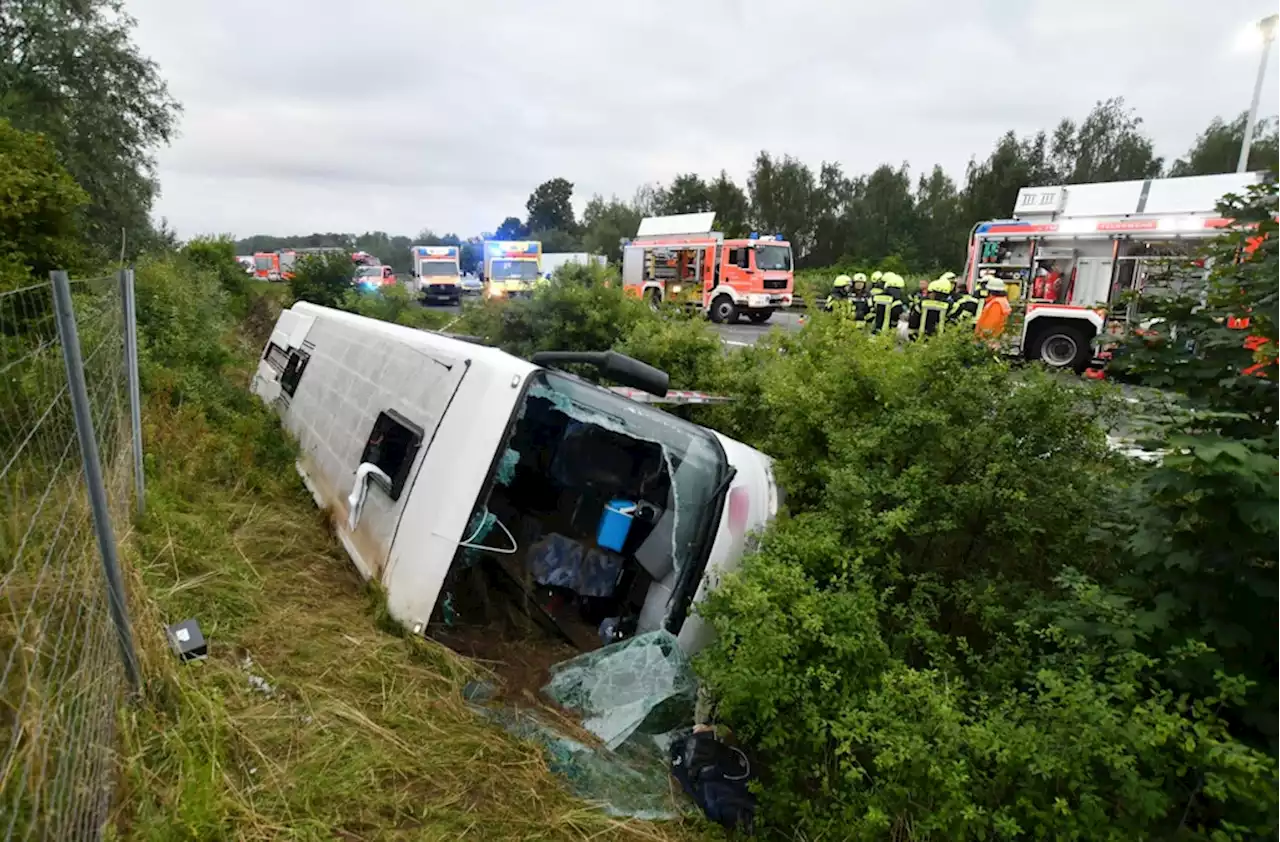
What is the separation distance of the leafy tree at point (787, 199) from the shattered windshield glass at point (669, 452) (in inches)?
1848

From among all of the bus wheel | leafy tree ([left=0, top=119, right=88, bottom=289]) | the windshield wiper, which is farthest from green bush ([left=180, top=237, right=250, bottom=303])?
the bus wheel

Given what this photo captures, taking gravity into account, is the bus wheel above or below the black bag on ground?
above

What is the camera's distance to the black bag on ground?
7.88ft

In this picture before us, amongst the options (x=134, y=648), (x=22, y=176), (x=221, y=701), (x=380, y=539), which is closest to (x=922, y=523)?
(x=380, y=539)

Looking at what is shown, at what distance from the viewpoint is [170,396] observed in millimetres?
5625

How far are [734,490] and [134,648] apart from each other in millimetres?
2322

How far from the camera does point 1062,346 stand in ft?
39.9

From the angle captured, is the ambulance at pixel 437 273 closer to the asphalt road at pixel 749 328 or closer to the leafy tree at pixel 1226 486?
the asphalt road at pixel 749 328

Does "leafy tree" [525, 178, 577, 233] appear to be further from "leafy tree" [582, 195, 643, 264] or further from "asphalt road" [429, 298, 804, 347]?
"asphalt road" [429, 298, 804, 347]

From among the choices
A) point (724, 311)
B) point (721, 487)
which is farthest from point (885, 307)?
point (721, 487)

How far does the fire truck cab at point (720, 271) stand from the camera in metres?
20.3

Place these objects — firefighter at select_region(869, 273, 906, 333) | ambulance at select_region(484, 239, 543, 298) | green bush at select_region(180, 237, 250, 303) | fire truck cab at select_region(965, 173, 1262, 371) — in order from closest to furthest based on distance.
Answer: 1. fire truck cab at select_region(965, 173, 1262, 371)
2. firefighter at select_region(869, 273, 906, 333)
3. green bush at select_region(180, 237, 250, 303)
4. ambulance at select_region(484, 239, 543, 298)

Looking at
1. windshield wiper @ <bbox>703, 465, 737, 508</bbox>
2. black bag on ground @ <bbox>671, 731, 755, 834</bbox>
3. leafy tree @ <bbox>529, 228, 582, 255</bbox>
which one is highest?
leafy tree @ <bbox>529, 228, 582, 255</bbox>

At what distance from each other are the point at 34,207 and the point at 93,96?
12.6 m
